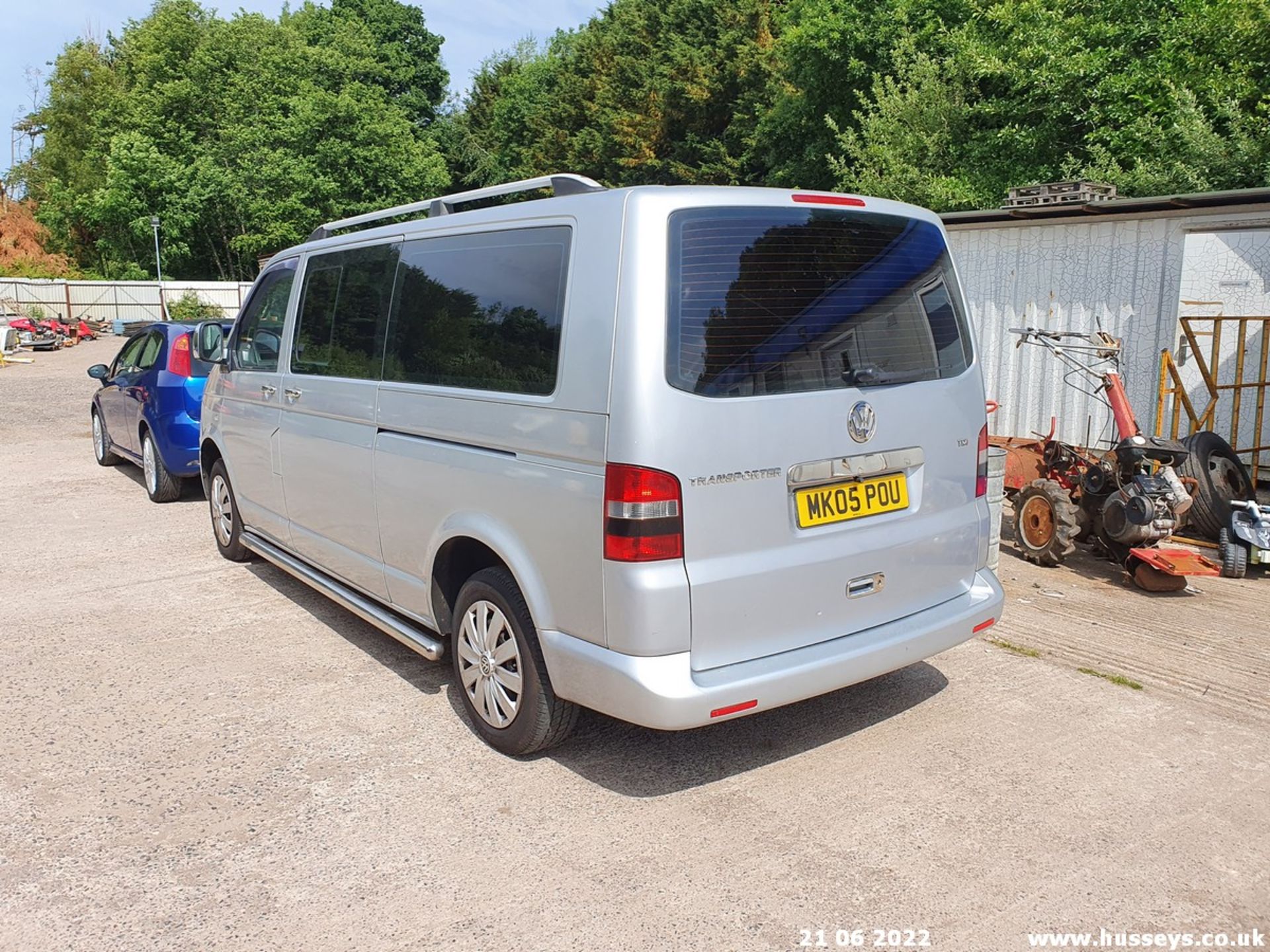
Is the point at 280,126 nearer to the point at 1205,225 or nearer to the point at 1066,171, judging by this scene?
the point at 1066,171

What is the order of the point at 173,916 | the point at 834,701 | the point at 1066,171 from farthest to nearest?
the point at 1066,171, the point at 834,701, the point at 173,916

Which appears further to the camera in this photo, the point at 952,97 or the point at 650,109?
the point at 650,109

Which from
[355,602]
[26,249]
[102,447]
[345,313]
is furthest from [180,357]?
[26,249]

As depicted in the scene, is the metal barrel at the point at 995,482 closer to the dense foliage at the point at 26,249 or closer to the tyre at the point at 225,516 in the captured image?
the tyre at the point at 225,516

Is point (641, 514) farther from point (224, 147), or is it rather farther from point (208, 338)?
point (224, 147)

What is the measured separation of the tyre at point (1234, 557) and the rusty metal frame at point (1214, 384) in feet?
4.70

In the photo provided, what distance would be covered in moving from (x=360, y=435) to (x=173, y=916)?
2298mm

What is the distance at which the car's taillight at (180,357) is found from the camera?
890cm

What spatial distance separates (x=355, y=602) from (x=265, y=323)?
203cm

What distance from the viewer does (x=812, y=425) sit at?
357cm

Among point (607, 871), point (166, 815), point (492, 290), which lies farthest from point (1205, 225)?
point (166, 815)

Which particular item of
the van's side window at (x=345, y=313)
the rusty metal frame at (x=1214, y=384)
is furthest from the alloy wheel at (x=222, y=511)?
the rusty metal frame at (x=1214, y=384)

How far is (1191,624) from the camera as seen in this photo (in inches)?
230

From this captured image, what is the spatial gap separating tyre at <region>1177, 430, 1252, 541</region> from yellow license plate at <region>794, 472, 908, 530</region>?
13.6 feet
